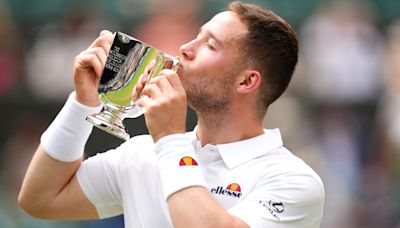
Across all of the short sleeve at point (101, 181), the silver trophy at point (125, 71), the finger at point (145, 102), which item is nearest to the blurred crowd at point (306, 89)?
the short sleeve at point (101, 181)

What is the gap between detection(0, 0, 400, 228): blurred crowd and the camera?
9656 mm

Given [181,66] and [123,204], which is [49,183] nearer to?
[123,204]

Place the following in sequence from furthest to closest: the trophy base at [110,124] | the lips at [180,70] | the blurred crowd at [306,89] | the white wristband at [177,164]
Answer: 1. the blurred crowd at [306,89]
2. the lips at [180,70]
3. the trophy base at [110,124]
4. the white wristband at [177,164]

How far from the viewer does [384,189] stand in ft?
31.8

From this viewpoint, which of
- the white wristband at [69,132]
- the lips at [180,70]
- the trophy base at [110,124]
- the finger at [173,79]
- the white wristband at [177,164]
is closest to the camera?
the white wristband at [177,164]

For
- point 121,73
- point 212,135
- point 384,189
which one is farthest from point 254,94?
point 384,189

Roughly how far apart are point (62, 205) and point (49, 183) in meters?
0.11

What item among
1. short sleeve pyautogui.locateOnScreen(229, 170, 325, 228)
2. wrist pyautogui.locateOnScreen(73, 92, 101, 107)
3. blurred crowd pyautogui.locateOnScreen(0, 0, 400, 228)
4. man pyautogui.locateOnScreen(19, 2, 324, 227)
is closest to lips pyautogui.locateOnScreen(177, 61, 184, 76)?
man pyautogui.locateOnScreen(19, 2, 324, 227)

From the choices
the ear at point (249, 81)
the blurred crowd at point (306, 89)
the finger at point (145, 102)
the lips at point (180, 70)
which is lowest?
the blurred crowd at point (306, 89)

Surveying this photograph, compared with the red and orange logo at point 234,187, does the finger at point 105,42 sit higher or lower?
higher

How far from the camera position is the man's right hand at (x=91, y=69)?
433 centimetres

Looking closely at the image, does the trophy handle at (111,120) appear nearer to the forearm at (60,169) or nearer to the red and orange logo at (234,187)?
the forearm at (60,169)

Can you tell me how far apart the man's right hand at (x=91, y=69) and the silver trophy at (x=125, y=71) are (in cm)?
18

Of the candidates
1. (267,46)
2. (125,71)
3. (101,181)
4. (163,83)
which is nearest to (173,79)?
(163,83)
